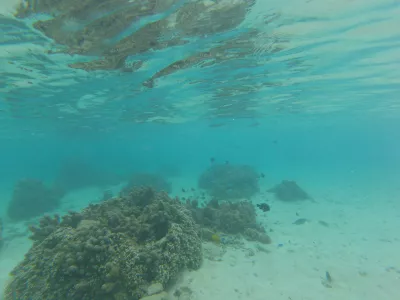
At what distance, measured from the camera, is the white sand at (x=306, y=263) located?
691 centimetres

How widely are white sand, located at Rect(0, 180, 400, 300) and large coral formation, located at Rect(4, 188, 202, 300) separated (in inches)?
32.5

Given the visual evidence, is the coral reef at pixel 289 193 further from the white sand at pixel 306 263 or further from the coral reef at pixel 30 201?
the coral reef at pixel 30 201

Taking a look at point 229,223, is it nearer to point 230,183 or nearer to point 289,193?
point 230,183

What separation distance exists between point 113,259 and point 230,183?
17.4m

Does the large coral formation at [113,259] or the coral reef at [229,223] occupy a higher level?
the large coral formation at [113,259]

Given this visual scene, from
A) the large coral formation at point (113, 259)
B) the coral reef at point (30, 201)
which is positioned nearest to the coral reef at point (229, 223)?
the large coral formation at point (113, 259)

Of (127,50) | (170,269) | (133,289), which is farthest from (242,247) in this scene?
(127,50)

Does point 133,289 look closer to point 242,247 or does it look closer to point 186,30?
point 242,247

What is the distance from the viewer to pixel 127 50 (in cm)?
1210

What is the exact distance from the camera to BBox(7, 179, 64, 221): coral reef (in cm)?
1970

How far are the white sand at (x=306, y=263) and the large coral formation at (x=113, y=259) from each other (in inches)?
32.5

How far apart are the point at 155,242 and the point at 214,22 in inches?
359

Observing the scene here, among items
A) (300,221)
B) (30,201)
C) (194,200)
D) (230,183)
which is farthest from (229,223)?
(30,201)

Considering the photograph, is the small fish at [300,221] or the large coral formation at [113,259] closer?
the large coral formation at [113,259]
